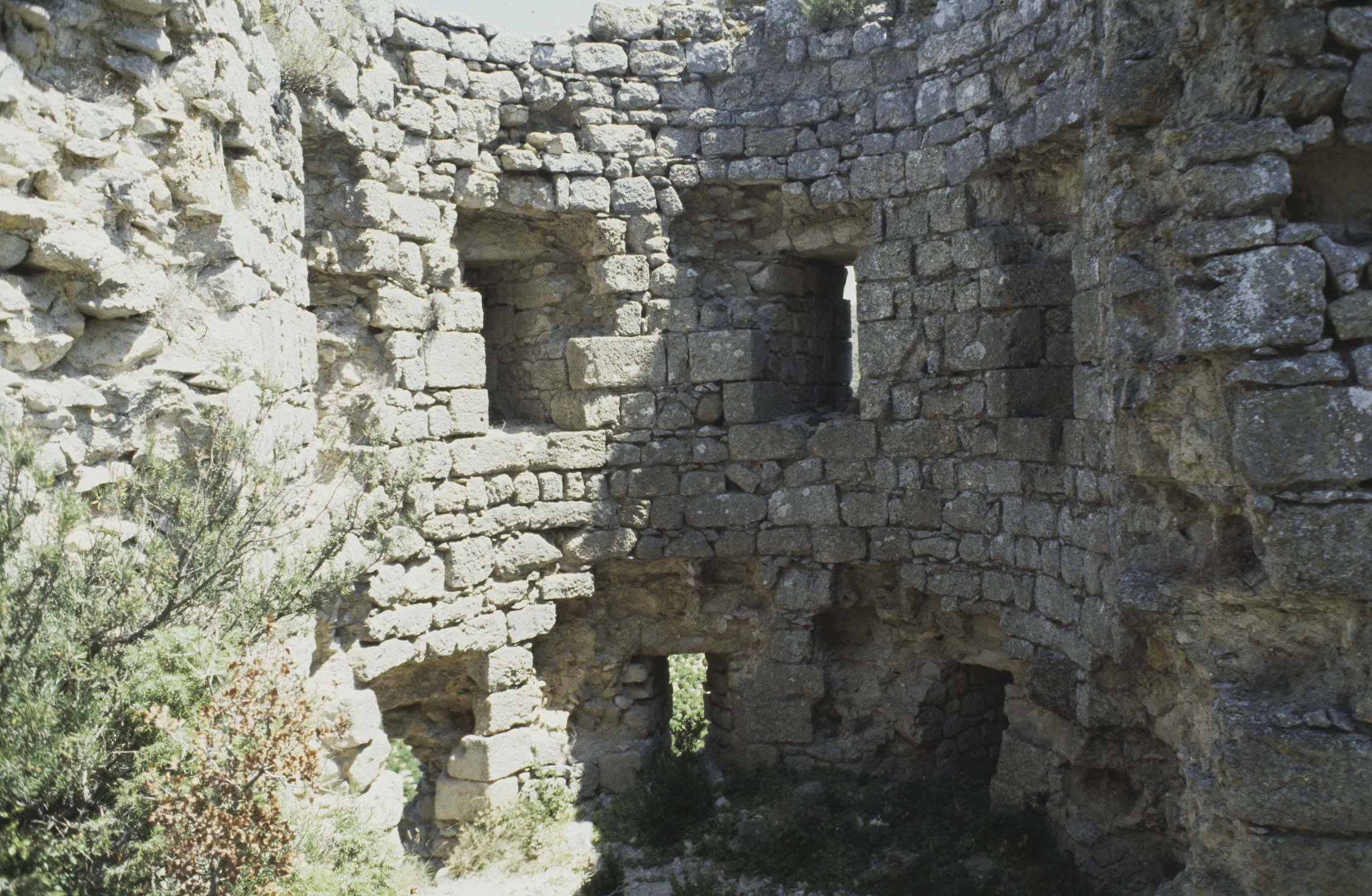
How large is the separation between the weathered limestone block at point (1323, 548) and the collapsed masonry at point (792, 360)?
0.05ft

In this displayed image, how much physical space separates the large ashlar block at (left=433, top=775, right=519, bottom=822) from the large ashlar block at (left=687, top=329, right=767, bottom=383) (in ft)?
9.70

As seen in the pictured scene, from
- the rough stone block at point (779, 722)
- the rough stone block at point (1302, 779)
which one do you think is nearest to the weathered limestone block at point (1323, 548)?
the rough stone block at point (1302, 779)

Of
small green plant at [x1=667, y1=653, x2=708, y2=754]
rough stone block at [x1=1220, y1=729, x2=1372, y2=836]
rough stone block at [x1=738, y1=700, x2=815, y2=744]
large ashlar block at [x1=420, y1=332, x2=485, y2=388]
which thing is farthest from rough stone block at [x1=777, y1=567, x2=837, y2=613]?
rough stone block at [x1=1220, y1=729, x2=1372, y2=836]

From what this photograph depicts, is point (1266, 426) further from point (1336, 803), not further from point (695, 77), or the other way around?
point (695, 77)

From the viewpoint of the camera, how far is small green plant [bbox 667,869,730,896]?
20.5 ft

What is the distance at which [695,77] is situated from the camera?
7426 millimetres

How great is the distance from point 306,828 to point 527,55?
485 centimetres

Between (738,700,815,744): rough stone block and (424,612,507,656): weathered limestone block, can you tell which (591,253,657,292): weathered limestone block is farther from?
(738,700,815,744): rough stone block

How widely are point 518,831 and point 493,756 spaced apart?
19.4 inches

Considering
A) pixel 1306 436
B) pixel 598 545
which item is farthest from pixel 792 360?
pixel 1306 436

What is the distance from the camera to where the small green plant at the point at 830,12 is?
23.5 ft

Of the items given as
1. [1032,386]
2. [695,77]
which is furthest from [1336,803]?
[695,77]

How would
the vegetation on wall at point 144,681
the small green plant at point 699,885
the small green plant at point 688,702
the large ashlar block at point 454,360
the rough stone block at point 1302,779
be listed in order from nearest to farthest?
the vegetation on wall at point 144,681 → the rough stone block at point 1302,779 → the small green plant at point 699,885 → the large ashlar block at point 454,360 → the small green plant at point 688,702

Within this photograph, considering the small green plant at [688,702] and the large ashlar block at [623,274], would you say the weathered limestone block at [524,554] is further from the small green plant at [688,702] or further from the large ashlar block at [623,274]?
the large ashlar block at [623,274]
